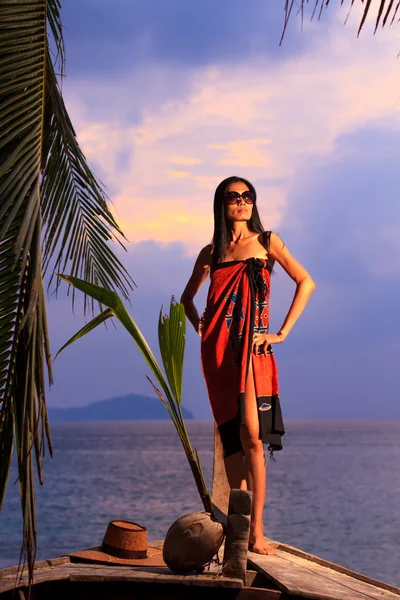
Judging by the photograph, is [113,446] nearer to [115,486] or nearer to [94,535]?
[115,486]

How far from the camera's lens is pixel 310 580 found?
5.01 meters

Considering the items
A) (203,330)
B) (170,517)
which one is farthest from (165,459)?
(203,330)

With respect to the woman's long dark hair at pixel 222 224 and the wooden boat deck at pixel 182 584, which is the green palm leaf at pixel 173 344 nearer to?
the woman's long dark hair at pixel 222 224

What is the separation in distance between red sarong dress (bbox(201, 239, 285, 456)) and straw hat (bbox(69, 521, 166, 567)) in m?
0.70

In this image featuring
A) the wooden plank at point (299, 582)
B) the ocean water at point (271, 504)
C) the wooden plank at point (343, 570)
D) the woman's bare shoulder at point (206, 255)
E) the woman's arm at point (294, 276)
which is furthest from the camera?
the ocean water at point (271, 504)

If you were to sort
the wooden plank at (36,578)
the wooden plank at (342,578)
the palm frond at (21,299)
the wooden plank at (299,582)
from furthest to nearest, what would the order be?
the wooden plank at (342,578) → the wooden plank at (36,578) → the wooden plank at (299,582) → the palm frond at (21,299)

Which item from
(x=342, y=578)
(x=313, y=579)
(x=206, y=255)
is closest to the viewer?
(x=313, y=579)

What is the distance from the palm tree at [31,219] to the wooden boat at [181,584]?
1.93 ft

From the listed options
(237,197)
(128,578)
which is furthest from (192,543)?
(237,197)

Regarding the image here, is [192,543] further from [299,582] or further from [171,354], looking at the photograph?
[171,354]

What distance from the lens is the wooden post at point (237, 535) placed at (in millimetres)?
4887

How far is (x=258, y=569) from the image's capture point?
514 centimetres

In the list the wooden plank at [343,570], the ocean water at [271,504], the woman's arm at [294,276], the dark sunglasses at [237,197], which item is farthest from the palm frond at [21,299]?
the ocean water at [271,504]

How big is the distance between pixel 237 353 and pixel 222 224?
82cm
